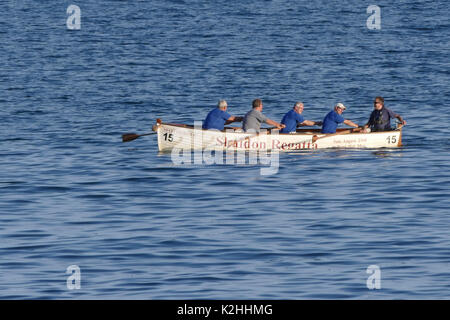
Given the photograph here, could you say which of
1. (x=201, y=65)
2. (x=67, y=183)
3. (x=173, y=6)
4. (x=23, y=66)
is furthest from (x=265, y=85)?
(x=173, y=6)

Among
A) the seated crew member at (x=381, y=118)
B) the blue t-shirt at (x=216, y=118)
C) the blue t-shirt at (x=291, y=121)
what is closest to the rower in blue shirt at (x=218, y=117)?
the blue t-shirt at (x=216, y=118)

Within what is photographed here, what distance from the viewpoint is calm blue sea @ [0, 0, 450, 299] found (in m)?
Answer: 17.1

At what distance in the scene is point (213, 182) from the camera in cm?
2686

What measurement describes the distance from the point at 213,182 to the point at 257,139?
4.97m

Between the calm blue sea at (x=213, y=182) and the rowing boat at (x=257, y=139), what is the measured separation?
480mm

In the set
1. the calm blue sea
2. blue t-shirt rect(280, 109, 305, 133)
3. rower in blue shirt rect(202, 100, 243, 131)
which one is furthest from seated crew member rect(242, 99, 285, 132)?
the calm blue sea

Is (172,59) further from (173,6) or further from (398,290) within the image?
(398,290)

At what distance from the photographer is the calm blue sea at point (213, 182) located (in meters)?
17.1

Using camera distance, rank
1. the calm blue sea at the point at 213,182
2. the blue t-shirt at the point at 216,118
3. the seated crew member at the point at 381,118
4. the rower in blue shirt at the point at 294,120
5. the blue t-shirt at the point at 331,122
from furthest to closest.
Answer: the seated crew member at the point at 381,118 < the blue t-shirt at the point at 331,122 < the rower in blue shirt at the point at 294,120 < the blue t-shirt at the point at 216,118 < the calm blue sea at the point at 213,182

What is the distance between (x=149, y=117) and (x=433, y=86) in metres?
16.5

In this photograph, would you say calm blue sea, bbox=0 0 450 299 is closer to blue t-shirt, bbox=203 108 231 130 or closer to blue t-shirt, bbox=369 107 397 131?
blue t-shirt, bbox=369 107 397 131

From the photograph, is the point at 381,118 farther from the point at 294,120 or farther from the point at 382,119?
the point at 294,120

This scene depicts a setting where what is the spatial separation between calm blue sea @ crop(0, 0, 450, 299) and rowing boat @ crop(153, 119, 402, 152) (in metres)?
0.48

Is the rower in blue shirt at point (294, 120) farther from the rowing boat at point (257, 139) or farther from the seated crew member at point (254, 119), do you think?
the seated crew member at point (254, 119)
